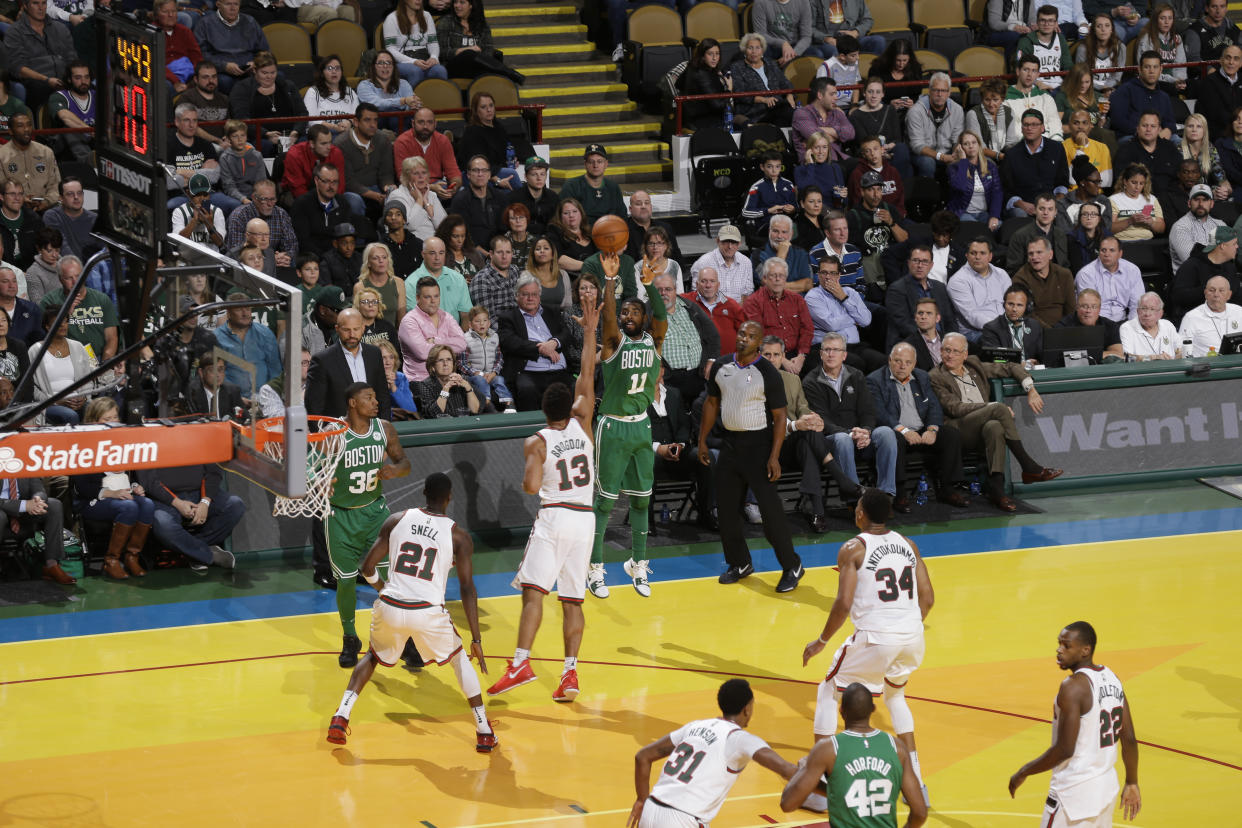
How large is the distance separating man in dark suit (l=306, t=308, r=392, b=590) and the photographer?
2158 millimetres

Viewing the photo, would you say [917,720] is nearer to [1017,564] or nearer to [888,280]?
[1017,564]

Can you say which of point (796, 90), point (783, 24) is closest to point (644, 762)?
point (796, 90)

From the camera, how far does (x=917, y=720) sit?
10.9 metres

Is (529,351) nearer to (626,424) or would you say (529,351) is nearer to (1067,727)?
(626,424)

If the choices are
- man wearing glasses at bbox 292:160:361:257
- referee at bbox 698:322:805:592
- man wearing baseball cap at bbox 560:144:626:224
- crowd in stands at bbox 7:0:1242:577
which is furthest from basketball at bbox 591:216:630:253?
man wearing baseball cap at bbox 560:144:626:224

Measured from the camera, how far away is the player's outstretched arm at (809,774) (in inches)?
299

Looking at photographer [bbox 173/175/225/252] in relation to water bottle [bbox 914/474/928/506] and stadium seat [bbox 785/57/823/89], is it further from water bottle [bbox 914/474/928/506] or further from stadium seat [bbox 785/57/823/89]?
stadium seat [bbox 785/57/823/89]

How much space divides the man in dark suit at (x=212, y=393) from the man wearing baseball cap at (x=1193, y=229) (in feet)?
41.4

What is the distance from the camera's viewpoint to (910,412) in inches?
593

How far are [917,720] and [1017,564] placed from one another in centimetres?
347

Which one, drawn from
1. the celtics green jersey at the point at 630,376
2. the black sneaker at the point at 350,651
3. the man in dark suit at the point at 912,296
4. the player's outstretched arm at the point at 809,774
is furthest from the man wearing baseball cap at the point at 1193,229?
the player's outstretched arm at the point at 809,774

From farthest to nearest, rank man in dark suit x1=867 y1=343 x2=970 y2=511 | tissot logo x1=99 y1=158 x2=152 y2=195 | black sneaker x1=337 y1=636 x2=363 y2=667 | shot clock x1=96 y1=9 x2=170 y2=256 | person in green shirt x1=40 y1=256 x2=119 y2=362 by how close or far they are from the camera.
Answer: man in dark suit x1=867 y1=343 x2=970 y2=511 < person in green shirt x1=40 y1=256 x2=119 y2=362 < black sneaker x1=337 y1=636 x2=363 y2=667 < tissot logo x1=99 y1=158 x2=152 y2=195 < shot clock x1=96 y1=9 x2=170 y2=256

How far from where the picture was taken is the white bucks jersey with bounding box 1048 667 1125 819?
8.20 metres

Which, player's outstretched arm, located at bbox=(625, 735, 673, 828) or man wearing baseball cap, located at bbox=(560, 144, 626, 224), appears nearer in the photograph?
player's outstretched arm, located at bbox=(625, 735, 673, 828)
